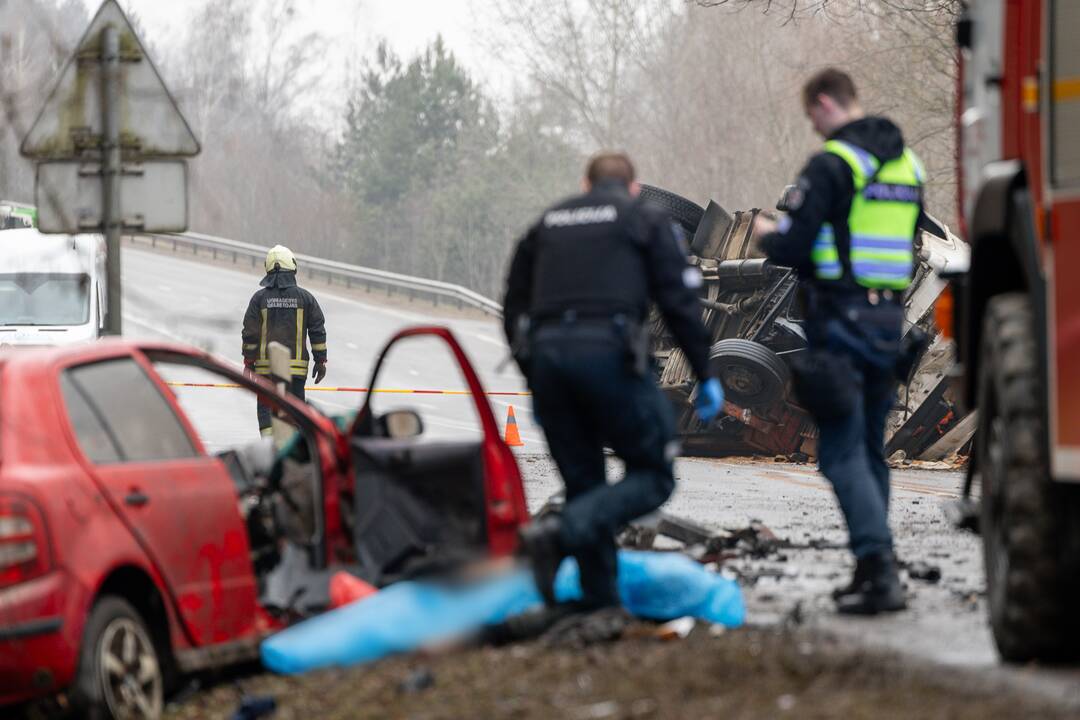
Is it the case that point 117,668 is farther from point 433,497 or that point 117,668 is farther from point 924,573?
point 924,573

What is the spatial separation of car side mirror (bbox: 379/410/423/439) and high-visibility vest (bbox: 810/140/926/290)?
1.65 metres

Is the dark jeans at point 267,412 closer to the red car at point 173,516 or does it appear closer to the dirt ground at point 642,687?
the red car at point 173,516

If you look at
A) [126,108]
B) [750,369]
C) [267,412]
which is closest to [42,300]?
[267,412]

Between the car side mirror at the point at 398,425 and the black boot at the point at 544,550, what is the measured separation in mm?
933

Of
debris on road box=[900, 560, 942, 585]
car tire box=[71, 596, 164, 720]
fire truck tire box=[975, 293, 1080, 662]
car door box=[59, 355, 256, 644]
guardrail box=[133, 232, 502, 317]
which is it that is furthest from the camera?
guardrail box=[133, 232, 502, 317]

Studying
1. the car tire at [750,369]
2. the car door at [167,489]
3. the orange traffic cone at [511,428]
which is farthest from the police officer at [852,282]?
the orange traffic cone at [511,428]

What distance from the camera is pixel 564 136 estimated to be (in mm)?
59375

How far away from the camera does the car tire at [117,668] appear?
510cm

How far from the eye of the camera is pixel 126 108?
8297 mm

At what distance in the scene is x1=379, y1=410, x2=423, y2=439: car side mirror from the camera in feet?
22.0

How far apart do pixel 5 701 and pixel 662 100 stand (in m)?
52.5

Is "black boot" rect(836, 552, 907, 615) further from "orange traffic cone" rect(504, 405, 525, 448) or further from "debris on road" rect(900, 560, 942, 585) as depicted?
"orange traffic cone" rect(504, 405, 525, 448)

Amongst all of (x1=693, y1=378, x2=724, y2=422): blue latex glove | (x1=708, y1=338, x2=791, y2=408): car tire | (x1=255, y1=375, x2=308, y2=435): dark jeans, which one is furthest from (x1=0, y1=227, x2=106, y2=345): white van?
(x1=693, y1=378, x2=724, y2=422): blue latex glove

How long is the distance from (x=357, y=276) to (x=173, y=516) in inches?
1471
